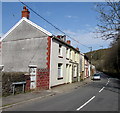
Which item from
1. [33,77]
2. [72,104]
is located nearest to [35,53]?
[33,77]

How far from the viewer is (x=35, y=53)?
59.9 feet

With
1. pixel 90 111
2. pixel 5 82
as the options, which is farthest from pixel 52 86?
pixel 90 111

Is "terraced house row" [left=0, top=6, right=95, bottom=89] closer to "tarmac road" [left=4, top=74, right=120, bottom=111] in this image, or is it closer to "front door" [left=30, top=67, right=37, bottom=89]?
"front door" [left=30, top=67, right=37, bottom=89]

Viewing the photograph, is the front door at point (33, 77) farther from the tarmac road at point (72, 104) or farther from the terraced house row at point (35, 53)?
the tarmac road at point (72, 104)

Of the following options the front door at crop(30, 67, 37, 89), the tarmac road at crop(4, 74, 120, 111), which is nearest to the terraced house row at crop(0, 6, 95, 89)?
the front door at crop(30, 67, 37, 89)

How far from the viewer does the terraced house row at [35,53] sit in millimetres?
16562

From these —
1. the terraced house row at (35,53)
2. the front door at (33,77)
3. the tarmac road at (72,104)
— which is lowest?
the tarmac road at (72,104)

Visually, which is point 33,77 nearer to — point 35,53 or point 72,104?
point 35,53

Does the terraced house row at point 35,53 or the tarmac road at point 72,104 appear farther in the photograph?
the terraced house row at point 35,53

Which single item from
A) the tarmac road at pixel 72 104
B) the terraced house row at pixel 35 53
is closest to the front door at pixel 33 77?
the terraced house row at pixel 35 53

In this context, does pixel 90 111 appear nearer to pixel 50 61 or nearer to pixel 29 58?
pixel 50 61

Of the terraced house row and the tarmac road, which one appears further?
the terraced house row

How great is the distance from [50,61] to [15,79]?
562 centimetres

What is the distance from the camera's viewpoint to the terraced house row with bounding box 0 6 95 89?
1656 centimetres
